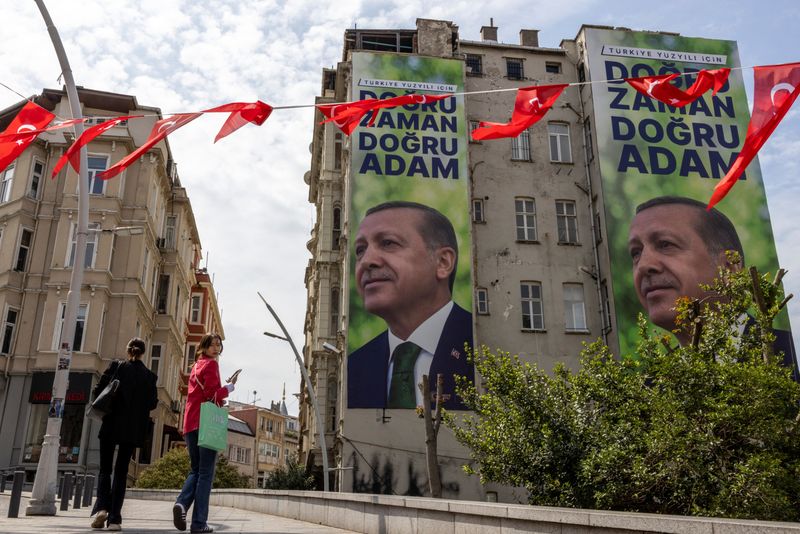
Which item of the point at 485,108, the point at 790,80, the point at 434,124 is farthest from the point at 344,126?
the point at 485,108

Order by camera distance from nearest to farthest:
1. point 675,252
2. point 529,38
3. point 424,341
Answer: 1. point 424,341
2. point 675,252
3. point 529,38

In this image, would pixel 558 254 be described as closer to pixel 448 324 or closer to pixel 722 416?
pixel 448 324

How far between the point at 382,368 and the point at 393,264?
4.40 m

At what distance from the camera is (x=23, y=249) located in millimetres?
36281

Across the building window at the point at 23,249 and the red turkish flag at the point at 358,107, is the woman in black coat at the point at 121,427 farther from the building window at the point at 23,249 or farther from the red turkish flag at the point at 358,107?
the building window at the point at 23,249

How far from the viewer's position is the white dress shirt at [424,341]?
31250mm

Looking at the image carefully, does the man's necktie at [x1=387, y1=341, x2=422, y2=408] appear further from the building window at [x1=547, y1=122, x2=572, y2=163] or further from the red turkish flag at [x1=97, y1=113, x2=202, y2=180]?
the red turkish flag at [x1=97, y1=113, x2=202, y2=180]

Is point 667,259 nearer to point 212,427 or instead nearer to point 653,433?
point 653,433

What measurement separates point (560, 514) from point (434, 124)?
99.6 ft

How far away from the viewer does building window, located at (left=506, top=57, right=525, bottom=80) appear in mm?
38812

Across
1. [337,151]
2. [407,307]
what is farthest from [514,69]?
[407,307]

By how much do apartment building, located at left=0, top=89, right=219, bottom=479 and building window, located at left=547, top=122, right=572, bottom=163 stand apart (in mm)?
19133

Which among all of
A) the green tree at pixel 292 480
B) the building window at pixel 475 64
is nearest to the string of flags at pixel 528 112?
the green tree at pixel 292 480

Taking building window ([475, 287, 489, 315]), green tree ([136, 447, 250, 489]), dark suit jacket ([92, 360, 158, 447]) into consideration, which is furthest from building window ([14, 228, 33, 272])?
dark suit jacket ([92, 360, 158, 447])
